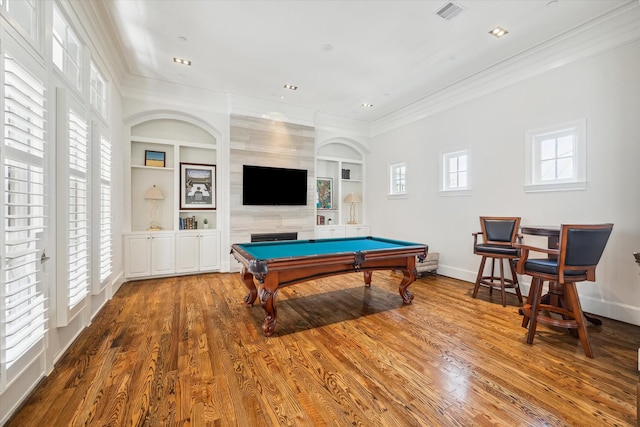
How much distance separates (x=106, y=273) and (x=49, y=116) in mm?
2122

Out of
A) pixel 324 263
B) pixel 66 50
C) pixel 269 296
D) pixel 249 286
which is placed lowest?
pixel 249 286

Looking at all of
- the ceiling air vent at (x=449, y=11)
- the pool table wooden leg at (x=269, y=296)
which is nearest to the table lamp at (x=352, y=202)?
the ceiling air vent at (x=449, y=11)

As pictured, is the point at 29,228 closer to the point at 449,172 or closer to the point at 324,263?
the point at 324,263

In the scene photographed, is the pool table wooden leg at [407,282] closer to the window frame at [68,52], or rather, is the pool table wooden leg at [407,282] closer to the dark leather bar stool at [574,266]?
the dark leather bar stool at [574,266]

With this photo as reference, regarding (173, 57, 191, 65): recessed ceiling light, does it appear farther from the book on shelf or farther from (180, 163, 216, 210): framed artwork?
the book on shelf

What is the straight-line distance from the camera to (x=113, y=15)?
10.1 ft

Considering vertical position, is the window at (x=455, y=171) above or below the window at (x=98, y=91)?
below

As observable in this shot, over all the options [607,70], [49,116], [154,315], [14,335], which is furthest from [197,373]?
[607,70]

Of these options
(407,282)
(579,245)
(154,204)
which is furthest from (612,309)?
(154,204)

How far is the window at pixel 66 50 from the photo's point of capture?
7.66 ft

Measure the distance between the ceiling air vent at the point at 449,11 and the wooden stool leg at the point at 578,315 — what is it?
2.94m

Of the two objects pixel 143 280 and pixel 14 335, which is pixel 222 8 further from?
pixel 143 280

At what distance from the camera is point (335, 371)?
6.81ft

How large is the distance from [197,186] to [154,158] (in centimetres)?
86
